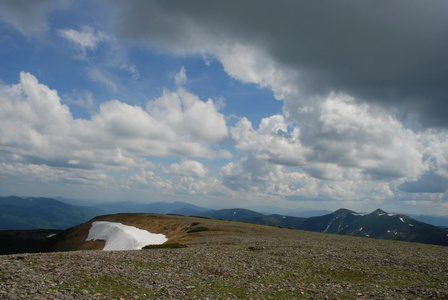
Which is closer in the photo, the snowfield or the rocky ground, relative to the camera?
the rocky ground

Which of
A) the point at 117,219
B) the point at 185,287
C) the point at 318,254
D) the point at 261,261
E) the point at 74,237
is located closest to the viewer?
the point at 185,287

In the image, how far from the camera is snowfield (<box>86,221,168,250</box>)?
65219 mm

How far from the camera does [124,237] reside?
72.2 meters

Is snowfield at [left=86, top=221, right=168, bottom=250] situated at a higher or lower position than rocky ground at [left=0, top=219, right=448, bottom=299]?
lower

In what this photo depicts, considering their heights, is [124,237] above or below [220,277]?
below

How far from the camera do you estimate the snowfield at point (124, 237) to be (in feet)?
214

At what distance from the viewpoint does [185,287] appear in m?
16.2

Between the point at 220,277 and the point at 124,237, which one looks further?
the point at 124,237

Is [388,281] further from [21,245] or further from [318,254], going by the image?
[21,245]

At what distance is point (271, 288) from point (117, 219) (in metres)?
103

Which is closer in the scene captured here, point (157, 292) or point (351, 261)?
point (157, 292)

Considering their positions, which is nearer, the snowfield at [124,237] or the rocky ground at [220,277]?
the rocky ground at [220,277]

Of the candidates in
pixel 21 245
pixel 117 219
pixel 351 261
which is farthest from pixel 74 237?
pixel 351 261

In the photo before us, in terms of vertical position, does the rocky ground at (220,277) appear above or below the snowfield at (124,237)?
above
